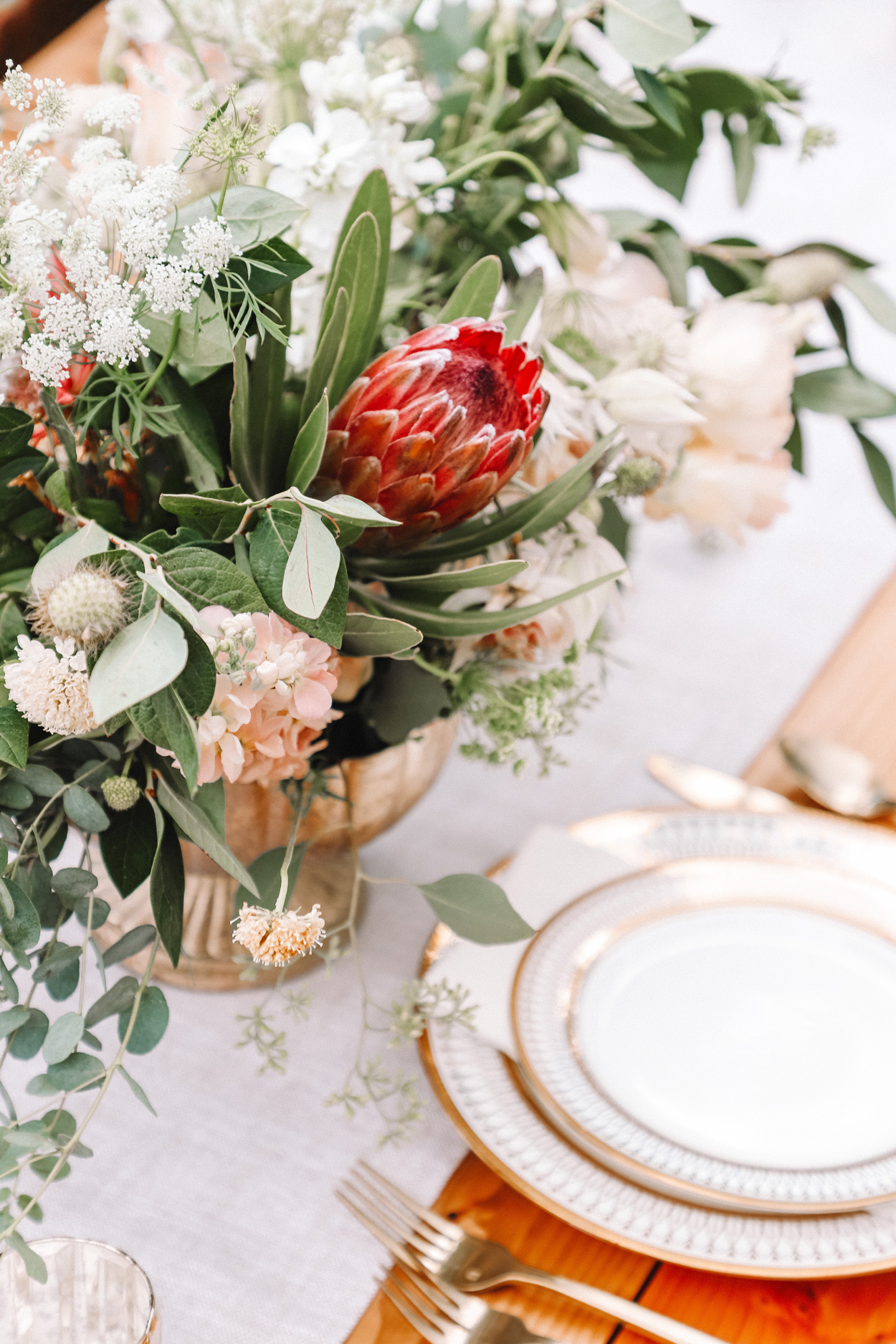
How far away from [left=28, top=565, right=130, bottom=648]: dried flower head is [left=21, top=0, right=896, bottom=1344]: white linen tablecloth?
25 centimetres

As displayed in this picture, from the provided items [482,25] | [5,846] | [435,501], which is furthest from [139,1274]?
[482,25]

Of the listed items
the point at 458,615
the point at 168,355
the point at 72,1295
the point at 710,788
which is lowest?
the point at 710,788

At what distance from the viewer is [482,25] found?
728 mm

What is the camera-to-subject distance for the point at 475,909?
464 millimetres

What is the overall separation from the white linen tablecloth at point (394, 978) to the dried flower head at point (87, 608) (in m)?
0.25

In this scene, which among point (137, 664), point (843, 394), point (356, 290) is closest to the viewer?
point (137, 664)

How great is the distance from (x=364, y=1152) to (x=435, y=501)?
271 mm

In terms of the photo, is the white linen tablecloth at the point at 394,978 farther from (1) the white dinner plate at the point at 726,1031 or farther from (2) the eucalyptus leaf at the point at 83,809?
(2) the eucalyptus leaf at the point at 83,809

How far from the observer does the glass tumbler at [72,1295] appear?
14.5 inches

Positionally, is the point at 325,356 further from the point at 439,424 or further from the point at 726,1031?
the point at 726,1031

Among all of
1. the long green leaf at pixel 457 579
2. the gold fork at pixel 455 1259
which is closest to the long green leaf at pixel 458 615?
the long green leaf at pixel 457 579

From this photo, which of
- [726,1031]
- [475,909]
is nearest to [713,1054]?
[726,1031]

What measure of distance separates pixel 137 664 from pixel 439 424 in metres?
0.13

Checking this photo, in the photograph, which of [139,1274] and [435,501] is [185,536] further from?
[139,1274]
